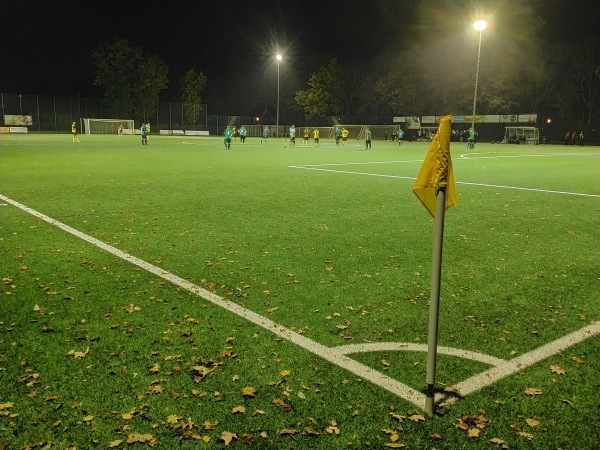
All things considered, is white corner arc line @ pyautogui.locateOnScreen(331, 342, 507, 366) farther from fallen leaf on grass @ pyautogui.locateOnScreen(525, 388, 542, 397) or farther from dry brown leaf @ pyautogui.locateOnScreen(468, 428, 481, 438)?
dry brown leaf @ pyautogui.locateOnScreen(468, 428, 481, 438)

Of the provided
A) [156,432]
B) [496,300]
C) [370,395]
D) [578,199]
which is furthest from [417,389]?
[578,199]

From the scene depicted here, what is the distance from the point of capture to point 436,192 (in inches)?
130

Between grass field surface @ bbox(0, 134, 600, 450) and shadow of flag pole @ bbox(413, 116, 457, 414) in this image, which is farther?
grass field surface @ bbox(0, 134, 600, 450)

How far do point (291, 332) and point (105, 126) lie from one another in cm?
7293

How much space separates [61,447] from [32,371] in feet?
3.40

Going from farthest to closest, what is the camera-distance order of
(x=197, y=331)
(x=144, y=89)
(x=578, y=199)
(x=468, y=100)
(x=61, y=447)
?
(x=144, y=89) < (x=468, y=100) < (x=578, y=199) < (x=197, y=331) < (x=61, y=447)

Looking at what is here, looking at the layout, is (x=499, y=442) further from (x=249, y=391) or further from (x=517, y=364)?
(x=249, y=391)

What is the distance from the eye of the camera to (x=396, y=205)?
1193 centimetres

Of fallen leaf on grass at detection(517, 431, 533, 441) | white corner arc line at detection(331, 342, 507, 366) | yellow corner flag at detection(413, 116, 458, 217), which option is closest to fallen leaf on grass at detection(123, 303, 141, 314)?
white corner arc line at detection(331, 342, 507, 366)

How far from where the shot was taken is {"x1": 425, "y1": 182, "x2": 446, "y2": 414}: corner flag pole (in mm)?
3250

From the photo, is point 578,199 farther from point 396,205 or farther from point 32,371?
point 32,371

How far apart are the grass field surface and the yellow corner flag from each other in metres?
1.42

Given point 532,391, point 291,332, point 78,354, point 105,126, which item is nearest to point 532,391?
point 532,391

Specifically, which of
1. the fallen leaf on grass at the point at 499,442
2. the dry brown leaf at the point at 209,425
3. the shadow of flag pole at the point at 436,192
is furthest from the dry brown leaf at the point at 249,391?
the fallen leaf on grass at the point at 499,442
